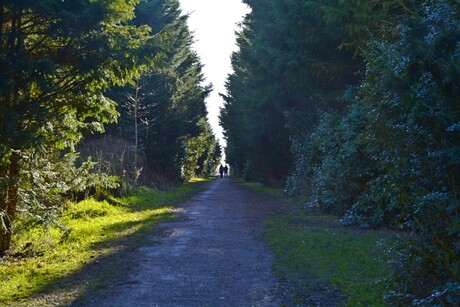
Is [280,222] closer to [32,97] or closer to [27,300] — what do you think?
[32,97]

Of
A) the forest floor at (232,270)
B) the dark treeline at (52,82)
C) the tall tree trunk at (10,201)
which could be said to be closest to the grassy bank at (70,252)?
the forest floor at (232,270)

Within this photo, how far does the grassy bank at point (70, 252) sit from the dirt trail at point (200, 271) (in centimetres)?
53

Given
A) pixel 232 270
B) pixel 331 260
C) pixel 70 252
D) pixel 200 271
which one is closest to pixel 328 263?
pixel 331 260

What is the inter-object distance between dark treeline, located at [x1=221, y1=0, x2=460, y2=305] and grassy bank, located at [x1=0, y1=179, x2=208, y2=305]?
4.32 m

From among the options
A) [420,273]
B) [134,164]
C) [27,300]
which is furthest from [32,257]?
[134,164]

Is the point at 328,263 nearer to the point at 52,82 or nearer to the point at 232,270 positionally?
the point at 232,270

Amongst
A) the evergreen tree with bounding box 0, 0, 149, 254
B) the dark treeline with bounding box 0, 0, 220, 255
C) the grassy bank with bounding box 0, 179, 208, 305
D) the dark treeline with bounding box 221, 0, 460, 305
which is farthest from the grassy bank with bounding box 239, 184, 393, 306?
the evergreen tree with bounding box 0, 0, 149, 254

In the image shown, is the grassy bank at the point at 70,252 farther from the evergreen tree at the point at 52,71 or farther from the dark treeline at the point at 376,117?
the dark treeline at the point at 376,117

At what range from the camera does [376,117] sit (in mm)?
6391

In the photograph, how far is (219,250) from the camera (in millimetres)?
9281

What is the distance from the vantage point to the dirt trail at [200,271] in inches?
236

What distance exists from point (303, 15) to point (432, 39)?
11.5m

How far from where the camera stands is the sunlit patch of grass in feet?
20.4

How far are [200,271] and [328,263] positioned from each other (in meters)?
2.14
